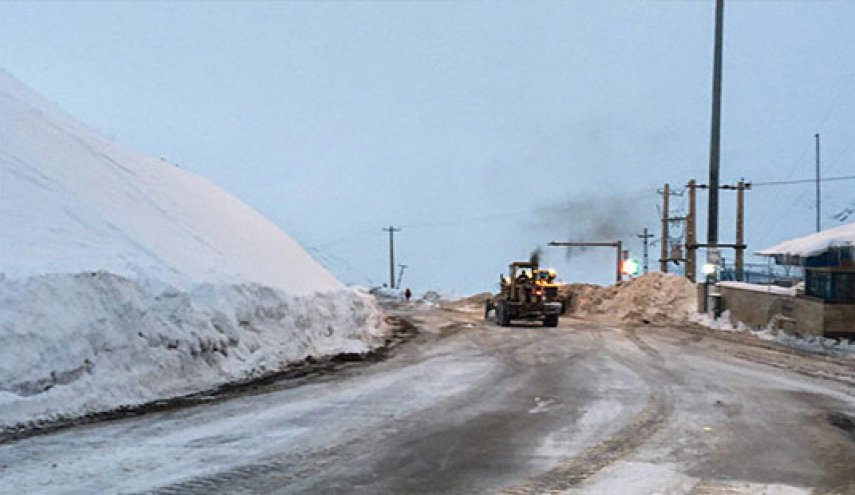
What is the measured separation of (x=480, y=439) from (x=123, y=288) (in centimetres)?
642

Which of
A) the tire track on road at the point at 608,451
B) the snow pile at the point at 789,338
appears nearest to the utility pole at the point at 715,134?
the snow pile at the point at 789,338

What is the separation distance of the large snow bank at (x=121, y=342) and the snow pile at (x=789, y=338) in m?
12.9

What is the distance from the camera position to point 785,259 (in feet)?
73.2

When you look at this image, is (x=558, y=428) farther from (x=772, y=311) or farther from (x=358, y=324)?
(x=772, y=311)

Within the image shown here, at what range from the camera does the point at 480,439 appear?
7805mm

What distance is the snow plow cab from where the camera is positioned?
91.5 feet

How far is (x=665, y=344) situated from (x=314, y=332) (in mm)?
9519

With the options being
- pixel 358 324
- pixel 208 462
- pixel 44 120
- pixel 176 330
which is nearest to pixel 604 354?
pixel 358 324

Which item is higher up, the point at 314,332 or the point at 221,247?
the point at 221,247

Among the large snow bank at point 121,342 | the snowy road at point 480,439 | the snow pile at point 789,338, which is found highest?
the large snow bank at point 121,342

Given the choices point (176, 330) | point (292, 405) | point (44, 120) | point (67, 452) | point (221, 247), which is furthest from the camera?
point (44, 120)

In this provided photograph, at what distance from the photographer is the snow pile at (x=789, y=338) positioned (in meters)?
18.2

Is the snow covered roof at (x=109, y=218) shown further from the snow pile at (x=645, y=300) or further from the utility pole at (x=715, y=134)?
the snow pile at (x=645, y=300)

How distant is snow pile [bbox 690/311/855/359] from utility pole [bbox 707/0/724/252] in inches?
142
